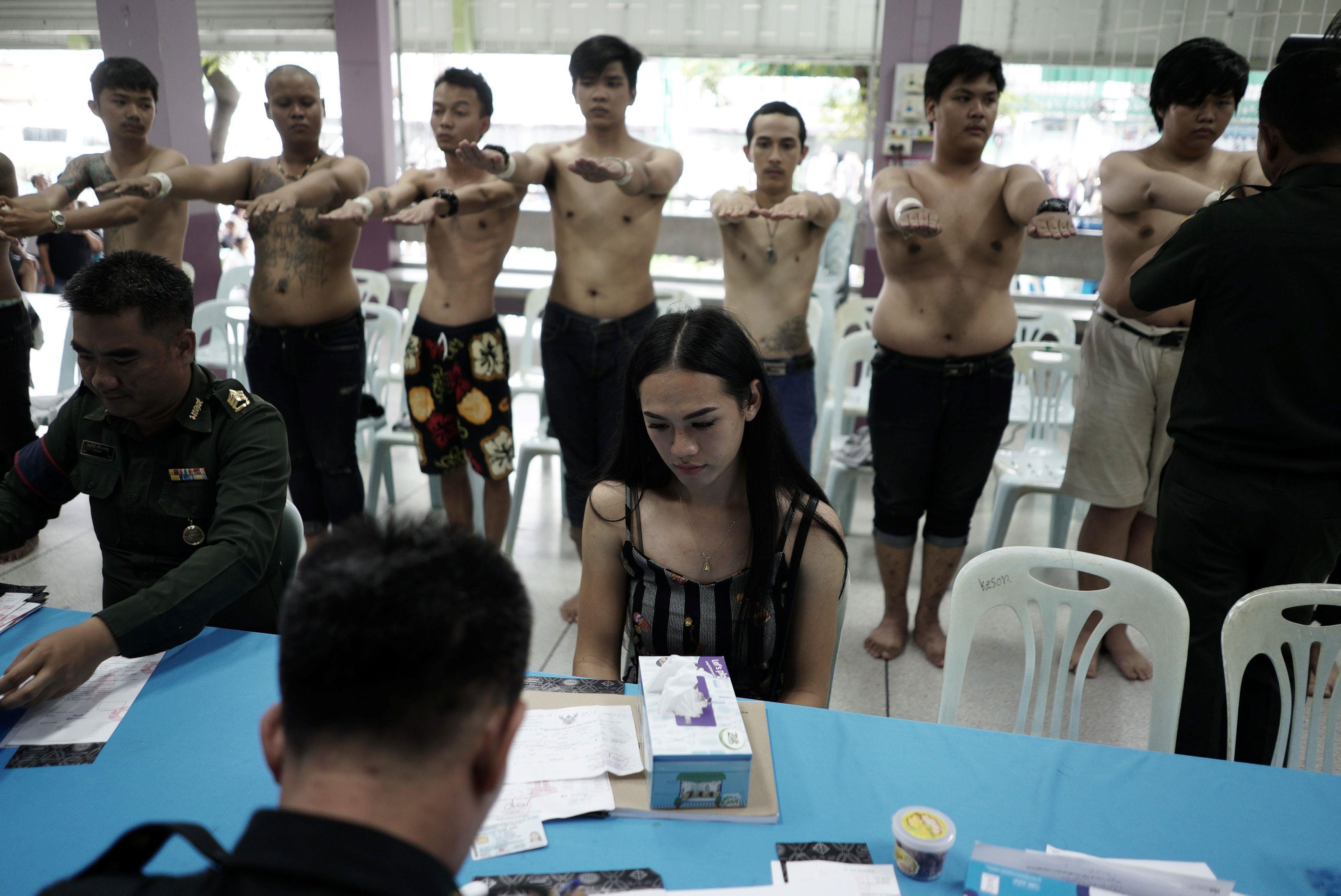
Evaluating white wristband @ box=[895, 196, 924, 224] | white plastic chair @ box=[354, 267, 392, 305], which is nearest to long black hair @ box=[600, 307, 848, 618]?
white wristband @ box=[895, 196, 924, 224]

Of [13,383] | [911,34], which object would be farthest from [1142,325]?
[13,383]

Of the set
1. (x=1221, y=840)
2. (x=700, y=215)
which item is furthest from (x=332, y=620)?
(x=700, y=215)

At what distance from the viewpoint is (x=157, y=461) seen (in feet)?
5.40

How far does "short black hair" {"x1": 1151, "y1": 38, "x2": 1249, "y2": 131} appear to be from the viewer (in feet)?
7.79

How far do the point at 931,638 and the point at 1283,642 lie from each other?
1.47 m

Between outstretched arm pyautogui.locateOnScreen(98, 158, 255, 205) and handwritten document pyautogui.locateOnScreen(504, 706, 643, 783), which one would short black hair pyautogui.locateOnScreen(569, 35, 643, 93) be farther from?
handwritten document pyautogui.locateOnScreen(504, 706, 643, 783)

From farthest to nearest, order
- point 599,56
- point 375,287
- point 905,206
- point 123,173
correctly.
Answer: point 375,287
point 123,173
point 599,56
point 905,206

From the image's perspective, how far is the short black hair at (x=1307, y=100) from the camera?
162 centimetres

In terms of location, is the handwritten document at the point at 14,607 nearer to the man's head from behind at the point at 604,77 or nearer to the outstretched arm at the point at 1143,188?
the man's head from behind at the point at 604,77

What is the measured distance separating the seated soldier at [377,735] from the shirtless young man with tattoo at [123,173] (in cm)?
304

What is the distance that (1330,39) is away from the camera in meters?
1.89

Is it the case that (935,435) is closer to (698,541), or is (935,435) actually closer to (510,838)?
(698,541)

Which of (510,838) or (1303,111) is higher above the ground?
(1303,111)

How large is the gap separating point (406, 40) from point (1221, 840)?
6.14m
